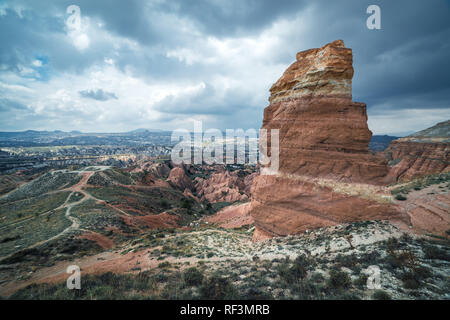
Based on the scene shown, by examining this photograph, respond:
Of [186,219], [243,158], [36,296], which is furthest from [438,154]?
[243,158]

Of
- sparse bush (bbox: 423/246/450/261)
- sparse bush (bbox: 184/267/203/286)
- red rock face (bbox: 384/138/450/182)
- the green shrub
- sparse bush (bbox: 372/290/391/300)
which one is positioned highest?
red rock face (bbox: 384/138/450/182)

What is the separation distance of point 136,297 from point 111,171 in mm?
58558

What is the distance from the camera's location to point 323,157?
41.4ft

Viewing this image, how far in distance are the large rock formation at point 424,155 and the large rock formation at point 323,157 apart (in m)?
40.0

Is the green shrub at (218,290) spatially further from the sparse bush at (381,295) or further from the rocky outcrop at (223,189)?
the rocky outcrop at (223,189)

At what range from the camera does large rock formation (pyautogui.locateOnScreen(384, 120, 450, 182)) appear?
143ft

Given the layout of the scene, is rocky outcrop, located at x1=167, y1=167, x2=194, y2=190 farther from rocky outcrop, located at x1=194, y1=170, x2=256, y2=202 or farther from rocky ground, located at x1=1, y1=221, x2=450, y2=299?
rocky ground, located at x1=1, y1=221, x2=450, y2=299

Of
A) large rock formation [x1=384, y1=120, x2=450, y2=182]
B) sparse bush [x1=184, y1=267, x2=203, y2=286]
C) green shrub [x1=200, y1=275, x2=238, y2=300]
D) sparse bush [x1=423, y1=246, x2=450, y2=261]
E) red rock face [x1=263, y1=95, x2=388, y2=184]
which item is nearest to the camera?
green shrub [x1=200, y1=275, x2=238, y2=300]

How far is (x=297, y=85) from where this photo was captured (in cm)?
1362

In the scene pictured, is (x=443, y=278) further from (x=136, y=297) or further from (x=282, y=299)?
(x=136, y=297)

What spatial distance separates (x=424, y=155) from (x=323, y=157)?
57.0m

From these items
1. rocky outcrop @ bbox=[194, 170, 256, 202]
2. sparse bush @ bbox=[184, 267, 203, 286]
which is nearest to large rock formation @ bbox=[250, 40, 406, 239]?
sparse bush @ bbox=[184, 267, 203, 286]

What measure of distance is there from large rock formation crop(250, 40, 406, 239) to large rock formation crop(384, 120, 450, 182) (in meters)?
40.0

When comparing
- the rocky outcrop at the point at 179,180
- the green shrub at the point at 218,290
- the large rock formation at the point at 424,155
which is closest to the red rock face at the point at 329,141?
the green shrub at the point at 218,290
